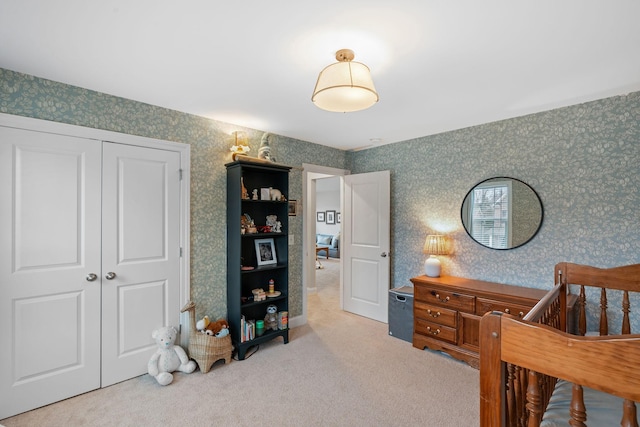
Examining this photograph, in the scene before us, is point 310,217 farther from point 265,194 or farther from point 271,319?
point 271,319

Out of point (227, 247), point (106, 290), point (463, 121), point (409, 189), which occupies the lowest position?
point (106, 290)

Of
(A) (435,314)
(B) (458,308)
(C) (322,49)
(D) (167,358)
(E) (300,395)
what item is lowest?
(E) (300,395)

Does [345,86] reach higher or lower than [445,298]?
higher

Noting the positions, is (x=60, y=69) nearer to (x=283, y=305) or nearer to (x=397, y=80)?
(x=397, y=80)

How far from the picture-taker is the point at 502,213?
3.06m

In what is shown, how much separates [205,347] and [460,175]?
3.09 metres

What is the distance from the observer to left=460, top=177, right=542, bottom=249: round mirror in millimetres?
2883

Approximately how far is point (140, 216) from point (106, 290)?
2.10 feet

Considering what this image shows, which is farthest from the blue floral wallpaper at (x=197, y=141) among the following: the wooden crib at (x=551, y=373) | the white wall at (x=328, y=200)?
the white wall at (x=328, y=200)

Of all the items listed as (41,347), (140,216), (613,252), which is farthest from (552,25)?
(41,347)

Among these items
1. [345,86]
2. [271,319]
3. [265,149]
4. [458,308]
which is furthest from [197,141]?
[458,308]

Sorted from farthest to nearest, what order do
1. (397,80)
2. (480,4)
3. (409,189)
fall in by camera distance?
(409,189) → (397,80) → (480,4)

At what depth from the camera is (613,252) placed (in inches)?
96.9

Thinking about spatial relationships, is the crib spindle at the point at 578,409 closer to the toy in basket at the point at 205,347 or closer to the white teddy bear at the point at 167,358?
the toy in basket at the point at 205,347
